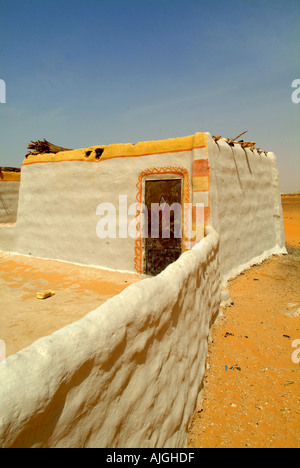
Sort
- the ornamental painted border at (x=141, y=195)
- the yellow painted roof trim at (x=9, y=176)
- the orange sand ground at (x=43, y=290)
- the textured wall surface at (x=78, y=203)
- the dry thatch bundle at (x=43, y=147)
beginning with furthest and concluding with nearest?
the yellow painted roof trim at (x=9, y=176) < the dry thatch bundle at (x=43, y=147) < the textured wall surface at (x=78, y=203) < the ornamental painted border at (x=141, y=195) < the orange sand ground at (x=43, y=290)

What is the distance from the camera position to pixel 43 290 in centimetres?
589

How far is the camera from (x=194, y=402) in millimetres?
2959

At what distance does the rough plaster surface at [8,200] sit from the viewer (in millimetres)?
12477

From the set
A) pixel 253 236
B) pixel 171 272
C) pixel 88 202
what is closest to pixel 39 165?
pixel 88 202

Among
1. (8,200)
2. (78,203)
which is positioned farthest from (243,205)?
(8,200)

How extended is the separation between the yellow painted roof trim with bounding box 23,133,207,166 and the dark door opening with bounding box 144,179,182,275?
70 cm

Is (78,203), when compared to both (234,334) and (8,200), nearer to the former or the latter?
(234,334)

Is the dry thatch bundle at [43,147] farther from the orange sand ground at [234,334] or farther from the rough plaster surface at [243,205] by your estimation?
the rough plaster surface at [243,205]

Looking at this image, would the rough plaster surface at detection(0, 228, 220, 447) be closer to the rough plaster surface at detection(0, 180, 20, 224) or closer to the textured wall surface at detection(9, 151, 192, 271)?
the textured wall surface at detection(9, 151, 192, 271)

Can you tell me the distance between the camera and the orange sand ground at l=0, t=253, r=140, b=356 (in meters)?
4.02

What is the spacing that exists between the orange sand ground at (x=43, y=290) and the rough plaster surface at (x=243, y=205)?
2409mm

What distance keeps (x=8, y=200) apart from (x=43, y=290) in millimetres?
8310

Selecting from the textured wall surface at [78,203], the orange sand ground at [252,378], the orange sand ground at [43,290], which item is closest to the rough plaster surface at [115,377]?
the orange sand ground at [252,378]

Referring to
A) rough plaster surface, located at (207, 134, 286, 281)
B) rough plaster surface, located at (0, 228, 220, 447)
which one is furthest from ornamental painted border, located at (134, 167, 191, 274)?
rough plaster surface, located at (0, 228, 220, 447)
